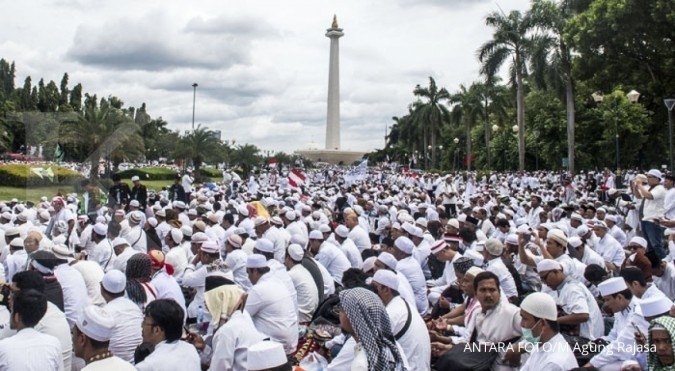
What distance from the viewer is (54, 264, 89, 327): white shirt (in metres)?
6.01

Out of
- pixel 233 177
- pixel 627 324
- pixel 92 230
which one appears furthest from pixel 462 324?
pixel 233 177

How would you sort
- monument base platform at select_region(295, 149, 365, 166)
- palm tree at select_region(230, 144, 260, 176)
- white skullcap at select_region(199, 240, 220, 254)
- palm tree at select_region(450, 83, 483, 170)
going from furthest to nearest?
monument base platform at select_region(295, 149, 365, 166)
palm tree at select_region(450, 83, 483, 170)
palm tree at select_region(230, 144, 260, 176)
white skullcap at select_region(199, 240, 220, 254)

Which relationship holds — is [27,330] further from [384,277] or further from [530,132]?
[530,132]

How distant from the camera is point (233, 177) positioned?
29.3 m

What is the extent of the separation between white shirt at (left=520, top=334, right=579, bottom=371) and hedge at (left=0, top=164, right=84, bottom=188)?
721 inches

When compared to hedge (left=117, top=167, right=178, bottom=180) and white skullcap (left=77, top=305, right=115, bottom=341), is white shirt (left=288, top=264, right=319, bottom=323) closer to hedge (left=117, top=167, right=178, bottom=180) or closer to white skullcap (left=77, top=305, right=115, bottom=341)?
white skullcap (left=77, top=305, right=115, bottom=341)

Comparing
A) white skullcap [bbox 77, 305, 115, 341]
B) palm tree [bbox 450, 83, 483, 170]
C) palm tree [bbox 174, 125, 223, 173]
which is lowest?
white skullcap [bbox 77, 305, 115, 341]

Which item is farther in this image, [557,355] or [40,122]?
[40,122]

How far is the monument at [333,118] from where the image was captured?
7606 centimetres

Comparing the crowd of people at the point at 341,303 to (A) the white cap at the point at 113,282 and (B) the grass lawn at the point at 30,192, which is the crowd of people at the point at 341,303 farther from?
(B) the grass lawn at the point at 30,192

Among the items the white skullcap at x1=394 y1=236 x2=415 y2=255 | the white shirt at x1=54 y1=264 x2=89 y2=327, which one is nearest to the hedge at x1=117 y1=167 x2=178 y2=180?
the white skullcap at x1=394 y1=236 x2=415 y2=255

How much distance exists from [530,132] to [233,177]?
2722 centimetres

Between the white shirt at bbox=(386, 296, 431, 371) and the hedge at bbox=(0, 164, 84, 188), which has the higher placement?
the hedge at bbox=(0, 164, 84, 188)

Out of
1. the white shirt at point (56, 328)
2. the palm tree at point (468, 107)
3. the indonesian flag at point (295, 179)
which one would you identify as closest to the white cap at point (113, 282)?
the white shirt at point (56, 328)
